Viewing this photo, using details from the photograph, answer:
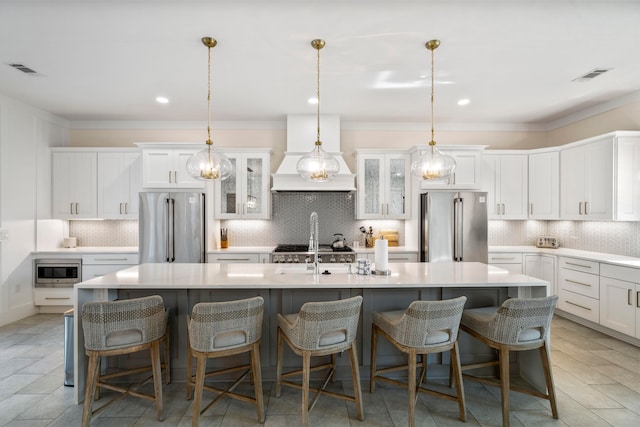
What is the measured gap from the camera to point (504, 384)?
2238mm

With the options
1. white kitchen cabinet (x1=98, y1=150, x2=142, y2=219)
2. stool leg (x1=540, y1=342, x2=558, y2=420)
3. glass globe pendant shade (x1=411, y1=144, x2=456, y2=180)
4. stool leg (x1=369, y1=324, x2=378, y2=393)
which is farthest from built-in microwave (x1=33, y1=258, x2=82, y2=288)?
stool leg (x1=540, y1=342, x2=558, y2=420)

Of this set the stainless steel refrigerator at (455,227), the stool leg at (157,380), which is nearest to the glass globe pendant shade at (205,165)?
the stool leg at (157,380)

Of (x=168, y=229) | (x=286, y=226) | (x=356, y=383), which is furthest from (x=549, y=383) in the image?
(x=168, y=229)

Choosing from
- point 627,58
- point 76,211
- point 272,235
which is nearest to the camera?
point 627,58

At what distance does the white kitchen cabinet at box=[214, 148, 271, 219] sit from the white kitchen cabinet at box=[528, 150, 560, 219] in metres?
4.01

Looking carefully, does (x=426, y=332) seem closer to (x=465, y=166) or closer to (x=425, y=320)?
(x=425, y=320)

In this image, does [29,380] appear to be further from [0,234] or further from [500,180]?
[500,180]

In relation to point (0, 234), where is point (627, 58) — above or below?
above

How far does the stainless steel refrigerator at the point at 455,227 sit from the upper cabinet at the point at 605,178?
1.20 metres

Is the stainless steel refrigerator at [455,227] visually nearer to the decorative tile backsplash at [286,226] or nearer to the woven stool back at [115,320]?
the decorative tile backsplash at [286,226]

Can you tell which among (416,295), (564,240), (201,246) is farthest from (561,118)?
(201,246)

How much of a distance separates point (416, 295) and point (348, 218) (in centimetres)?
265

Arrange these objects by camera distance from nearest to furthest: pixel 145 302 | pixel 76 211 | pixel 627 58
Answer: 1. pixel 145 302
2. pixel 627 58
3. pixel 76 211

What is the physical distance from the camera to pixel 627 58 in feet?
10.5
